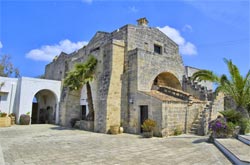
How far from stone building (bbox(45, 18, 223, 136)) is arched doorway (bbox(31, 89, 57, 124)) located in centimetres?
790

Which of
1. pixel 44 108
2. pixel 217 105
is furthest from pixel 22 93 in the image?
pixel 217 105

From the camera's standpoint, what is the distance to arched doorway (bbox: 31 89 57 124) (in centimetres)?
2186

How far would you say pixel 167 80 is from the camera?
17.7 metres

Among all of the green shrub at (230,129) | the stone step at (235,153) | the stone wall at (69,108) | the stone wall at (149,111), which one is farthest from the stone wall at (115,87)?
the stone step at (235,153)

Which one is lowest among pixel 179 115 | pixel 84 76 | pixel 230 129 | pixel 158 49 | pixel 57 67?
pixel 230 129

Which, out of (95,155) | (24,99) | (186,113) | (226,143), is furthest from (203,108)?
(24,99)

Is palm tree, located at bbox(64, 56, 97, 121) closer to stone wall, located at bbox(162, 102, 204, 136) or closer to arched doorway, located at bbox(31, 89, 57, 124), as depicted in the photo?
stone wall, located at bbox(162, 102, 204, 136)

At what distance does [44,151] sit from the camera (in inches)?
297

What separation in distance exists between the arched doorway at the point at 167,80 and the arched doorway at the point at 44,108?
11400 millimetres

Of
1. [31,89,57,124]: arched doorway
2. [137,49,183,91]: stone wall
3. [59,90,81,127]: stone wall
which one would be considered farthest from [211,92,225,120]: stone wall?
[31,89,57,124]: arched doorway

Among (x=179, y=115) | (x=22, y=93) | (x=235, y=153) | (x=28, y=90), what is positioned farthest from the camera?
(x=28, y=90)

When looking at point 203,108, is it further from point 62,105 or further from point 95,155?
point 62,105

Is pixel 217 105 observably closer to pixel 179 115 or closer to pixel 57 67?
pixel 179 115

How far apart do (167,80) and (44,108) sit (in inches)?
601
